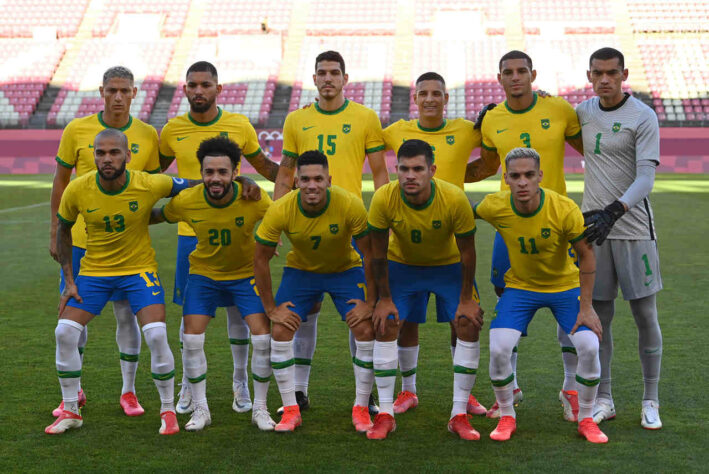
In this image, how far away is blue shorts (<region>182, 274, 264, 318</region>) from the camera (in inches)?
197

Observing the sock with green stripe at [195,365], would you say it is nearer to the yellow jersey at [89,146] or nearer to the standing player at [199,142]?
the standing player at [199,142]

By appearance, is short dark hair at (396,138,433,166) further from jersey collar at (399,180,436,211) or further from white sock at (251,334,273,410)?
white sock at (251,334,273,410)

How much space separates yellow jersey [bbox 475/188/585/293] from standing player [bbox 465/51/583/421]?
1.18ft

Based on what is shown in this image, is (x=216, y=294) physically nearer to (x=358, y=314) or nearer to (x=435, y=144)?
(x=358, y=314)

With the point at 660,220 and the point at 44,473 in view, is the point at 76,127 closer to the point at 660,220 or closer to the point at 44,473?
the point at 44,473

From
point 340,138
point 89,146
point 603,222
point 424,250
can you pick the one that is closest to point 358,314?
point 424,250

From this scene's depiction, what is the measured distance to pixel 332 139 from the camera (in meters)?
5.46

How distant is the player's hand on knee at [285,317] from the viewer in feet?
15.9

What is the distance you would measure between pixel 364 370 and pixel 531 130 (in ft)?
6.05

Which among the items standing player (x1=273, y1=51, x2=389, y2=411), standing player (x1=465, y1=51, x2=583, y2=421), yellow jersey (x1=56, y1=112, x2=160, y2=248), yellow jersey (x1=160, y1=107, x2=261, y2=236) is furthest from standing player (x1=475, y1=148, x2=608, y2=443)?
yellow jersey (x1=56, y1=112, x2=160, y2=248)

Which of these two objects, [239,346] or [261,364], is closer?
[261,364]

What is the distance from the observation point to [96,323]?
761 centimetres

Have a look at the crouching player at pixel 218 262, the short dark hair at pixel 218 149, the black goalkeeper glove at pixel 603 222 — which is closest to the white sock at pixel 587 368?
the black goalkeeper glove at pixel 603 222

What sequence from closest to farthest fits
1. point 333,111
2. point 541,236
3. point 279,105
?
point 541,236 < point 333,111 < point 279,105
